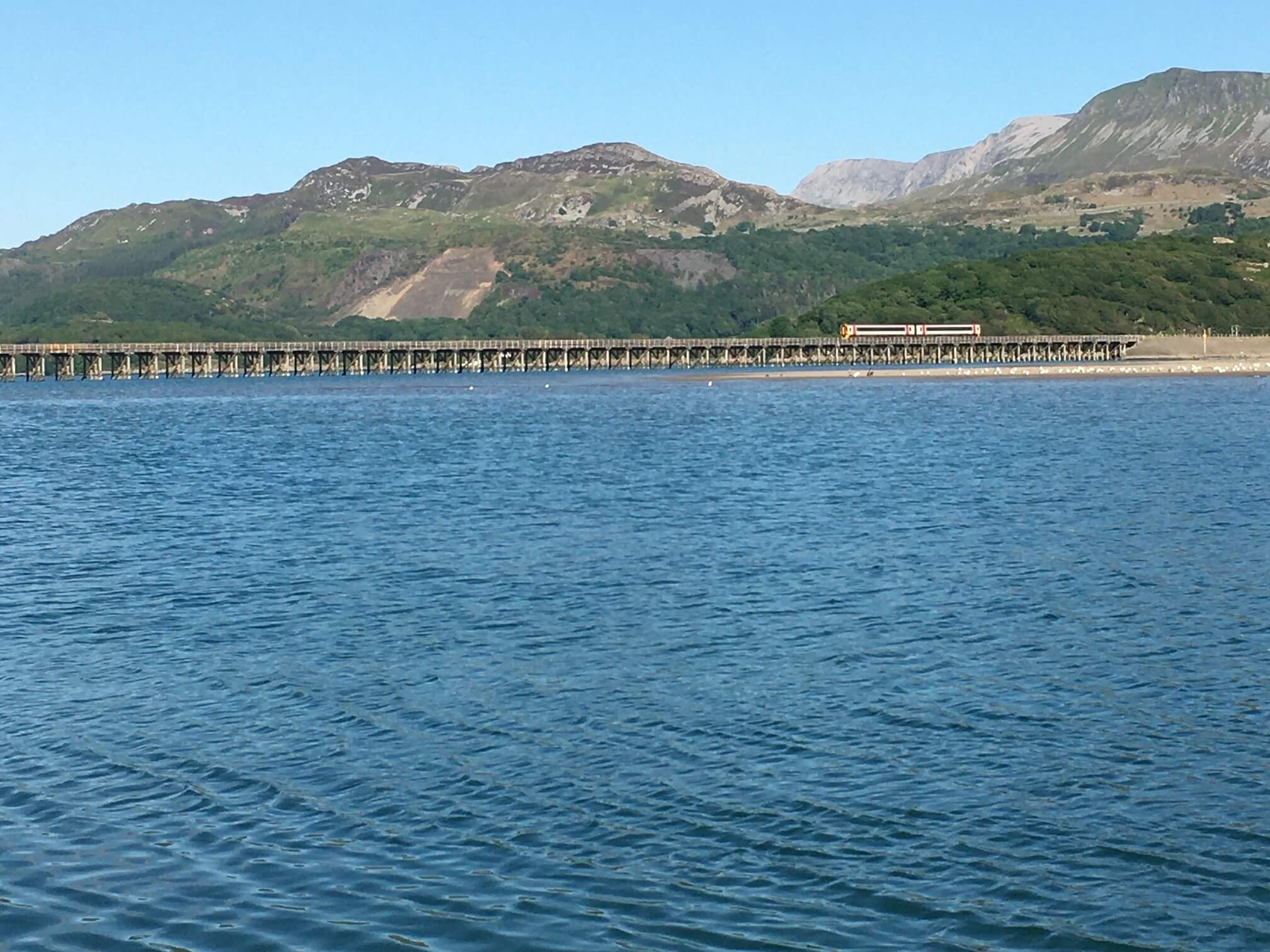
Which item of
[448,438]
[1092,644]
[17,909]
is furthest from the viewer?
[448,438]

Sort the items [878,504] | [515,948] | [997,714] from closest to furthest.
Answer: [515,948], [997,714], [878,504]

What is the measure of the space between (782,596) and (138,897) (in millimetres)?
21778

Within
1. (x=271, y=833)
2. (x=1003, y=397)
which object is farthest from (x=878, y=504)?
(x=1003, y=397)

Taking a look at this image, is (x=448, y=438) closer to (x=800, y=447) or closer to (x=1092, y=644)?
(x=800, y=447)

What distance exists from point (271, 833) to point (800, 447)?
72058mm

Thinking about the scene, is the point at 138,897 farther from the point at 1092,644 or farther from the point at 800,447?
the point at 800,447

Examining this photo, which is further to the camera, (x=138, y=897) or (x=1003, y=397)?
(x=1003, y=397)

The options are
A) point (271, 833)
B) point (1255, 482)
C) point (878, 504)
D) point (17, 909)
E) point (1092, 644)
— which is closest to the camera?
point (17, 909)

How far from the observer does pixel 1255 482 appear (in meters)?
62.5

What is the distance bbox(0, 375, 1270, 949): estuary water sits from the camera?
18.1m

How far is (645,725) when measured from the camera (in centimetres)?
2594

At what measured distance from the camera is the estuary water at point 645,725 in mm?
18125

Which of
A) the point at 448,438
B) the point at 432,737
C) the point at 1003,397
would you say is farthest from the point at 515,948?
the point at 1003,397

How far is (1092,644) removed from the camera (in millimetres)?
31641
